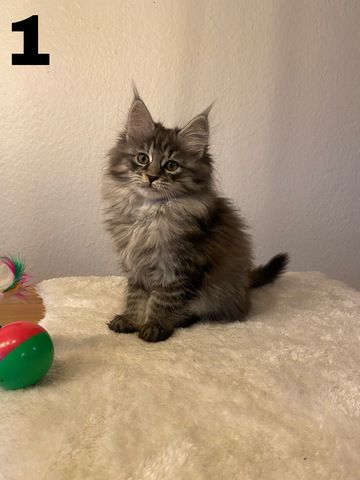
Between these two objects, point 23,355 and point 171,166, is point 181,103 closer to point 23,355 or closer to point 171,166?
point 171,166

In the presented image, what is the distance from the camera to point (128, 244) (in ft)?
4.29

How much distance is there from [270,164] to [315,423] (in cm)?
135

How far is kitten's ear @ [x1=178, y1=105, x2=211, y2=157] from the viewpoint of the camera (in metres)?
1.28

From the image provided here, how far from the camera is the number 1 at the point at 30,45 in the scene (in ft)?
5.35

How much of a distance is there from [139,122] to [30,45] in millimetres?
692

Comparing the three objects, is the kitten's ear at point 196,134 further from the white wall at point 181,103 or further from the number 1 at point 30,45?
the number 1 at point 30,45

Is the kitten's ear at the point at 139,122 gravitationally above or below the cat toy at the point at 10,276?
above

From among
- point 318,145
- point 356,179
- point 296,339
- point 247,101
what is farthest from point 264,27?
point 296,339

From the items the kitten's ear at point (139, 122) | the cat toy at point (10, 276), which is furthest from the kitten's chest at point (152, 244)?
the cat toy at point (10, 276)

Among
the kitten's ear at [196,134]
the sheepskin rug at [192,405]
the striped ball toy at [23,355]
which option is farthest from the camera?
the kitten's ear at [196,134]

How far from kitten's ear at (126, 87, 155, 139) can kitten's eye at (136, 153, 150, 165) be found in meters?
0.06

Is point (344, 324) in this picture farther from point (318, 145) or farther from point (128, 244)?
point (318, 145)

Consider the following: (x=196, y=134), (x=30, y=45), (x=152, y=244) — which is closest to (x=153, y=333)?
(x=152, y=244)

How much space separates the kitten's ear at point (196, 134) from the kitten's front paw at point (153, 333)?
50 centimetres
